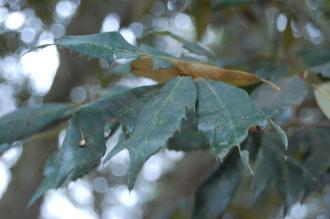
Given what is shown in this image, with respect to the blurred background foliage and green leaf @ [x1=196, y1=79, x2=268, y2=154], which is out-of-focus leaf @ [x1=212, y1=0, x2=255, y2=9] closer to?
the blurred background foliage

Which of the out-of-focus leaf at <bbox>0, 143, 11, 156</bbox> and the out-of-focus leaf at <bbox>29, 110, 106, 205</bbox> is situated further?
the out-of-focus leaf at <bbox>0, 143, 11, 156</bbox>

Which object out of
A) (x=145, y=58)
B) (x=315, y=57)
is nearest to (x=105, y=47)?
(x=145, y=58)

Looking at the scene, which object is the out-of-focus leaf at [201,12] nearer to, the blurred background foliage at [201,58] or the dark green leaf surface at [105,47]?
the blurred background foliage at [201,58]

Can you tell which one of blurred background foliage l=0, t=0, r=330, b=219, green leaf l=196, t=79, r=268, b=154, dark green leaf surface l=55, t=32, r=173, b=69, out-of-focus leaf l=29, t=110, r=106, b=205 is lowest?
blurred background foliage l=0, t=0, r=330, b=219

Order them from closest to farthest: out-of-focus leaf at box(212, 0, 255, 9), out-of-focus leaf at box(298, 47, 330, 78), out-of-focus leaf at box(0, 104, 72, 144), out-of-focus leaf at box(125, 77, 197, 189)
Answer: out-of-focus leaf at box(125, 77, 197, 189) → out-of-focus leaf at box(0, 104, 72, 144) → out-of-focus leaf at box(298, 47, 330, 78) → out-of-focus leaf at box(212, 0, 255, 9)

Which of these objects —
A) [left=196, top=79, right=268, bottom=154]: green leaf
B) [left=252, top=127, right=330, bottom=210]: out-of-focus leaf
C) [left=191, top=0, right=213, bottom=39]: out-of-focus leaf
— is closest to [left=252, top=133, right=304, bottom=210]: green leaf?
[left=252, top=127, right=330, bottom=210]: out-of-focus leaf

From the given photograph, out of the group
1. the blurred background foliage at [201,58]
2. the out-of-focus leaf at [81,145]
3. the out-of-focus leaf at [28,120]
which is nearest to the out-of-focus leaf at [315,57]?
the blurred background foliage at [201,58]

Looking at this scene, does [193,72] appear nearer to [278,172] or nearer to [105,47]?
[105,47]
